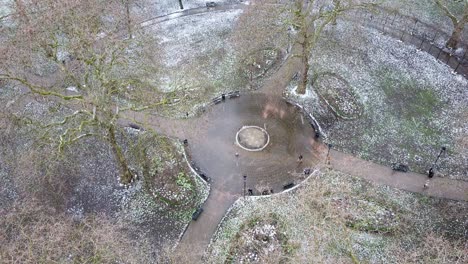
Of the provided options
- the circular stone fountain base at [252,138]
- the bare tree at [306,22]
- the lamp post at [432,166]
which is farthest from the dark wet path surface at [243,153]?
the lamp post at [432,166]

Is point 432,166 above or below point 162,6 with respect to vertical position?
below

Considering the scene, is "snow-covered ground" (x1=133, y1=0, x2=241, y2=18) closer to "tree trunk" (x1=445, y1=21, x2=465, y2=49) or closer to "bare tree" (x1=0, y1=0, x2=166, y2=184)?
"bare tree" (x1=0, y1=0, x2=166, y2=184)

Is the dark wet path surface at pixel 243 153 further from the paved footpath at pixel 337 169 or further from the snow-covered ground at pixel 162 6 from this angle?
the snow-covered ground at pixel 162 6

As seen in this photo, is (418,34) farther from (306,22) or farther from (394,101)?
(306,22)

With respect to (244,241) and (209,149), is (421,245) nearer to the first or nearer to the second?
(244,241)

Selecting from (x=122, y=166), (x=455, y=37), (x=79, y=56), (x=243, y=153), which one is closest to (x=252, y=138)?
(x=243, y=153)

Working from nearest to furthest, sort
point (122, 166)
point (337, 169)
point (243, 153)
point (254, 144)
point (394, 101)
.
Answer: point (122, 166)
point (337, 169)
point (243, 153)
point (254, 144)
point (394, 101)
